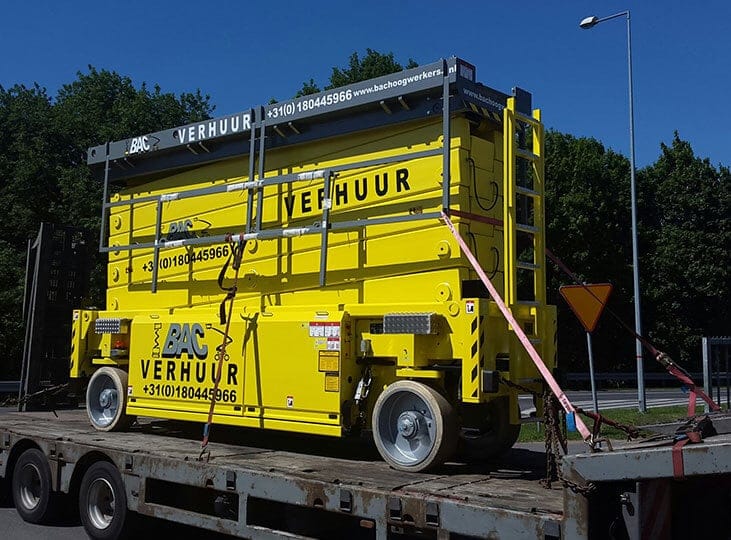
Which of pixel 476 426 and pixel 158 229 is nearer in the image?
pixel 476 426

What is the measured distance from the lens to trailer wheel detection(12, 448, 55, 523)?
24.7ft

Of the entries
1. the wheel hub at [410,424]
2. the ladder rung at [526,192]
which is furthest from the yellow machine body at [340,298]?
the wheel hub at [410,424]

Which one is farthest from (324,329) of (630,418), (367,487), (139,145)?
(630,418)

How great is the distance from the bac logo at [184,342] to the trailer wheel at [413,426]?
225cm

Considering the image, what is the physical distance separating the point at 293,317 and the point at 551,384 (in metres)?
2.85

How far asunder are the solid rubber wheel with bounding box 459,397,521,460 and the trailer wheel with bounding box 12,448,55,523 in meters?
4.16

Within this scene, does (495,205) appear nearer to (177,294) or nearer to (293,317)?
(293,317)

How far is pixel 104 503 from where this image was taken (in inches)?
274

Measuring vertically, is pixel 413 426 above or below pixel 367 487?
above

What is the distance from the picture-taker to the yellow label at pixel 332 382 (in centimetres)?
655

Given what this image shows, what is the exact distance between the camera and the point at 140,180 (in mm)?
9617

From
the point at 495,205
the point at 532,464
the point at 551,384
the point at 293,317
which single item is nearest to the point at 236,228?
the point at 293,317

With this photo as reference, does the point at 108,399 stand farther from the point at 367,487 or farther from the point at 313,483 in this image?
the point at 367,487

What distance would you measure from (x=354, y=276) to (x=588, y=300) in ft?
10.8
